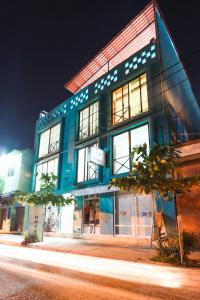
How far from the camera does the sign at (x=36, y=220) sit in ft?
47.5

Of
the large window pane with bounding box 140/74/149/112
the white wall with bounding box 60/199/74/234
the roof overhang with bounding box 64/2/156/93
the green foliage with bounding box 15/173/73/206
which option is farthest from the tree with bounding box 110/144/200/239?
the roof overhang with bounding box 64/2/156/93

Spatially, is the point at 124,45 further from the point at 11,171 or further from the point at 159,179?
the point at 11,171

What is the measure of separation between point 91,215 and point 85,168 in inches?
A: 154

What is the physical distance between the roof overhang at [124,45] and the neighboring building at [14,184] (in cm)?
1014

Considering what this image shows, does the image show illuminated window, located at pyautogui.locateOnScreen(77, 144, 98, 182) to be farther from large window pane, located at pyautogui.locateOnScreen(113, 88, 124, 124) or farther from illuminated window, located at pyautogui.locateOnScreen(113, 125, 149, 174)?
large window pane, located at pyautogui.locateOnScreen(113, 88, 124, 124)

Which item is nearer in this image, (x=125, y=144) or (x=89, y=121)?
(x=125, y=144)

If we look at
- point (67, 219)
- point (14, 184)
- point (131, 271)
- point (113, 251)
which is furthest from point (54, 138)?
point (131, 271)

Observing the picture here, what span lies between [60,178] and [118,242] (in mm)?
8421

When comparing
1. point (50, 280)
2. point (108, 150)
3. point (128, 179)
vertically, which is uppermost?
point (108, 150)

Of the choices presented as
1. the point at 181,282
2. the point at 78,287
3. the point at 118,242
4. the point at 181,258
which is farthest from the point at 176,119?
the point at 78,287

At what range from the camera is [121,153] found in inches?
634

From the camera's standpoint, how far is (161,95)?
14.6 m

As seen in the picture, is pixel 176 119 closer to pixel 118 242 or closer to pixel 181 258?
pixel 118 242

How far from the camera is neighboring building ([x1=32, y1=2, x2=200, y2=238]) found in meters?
14.5
